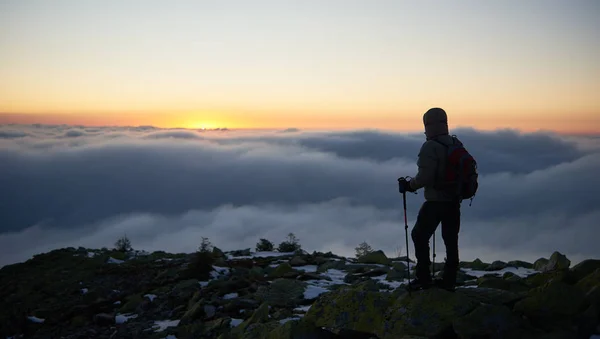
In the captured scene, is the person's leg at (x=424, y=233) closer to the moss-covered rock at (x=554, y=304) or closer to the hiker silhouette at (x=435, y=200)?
the hiker silhouette at (x=435, y=200)

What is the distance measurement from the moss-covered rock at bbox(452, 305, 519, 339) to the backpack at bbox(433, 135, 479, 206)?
175 cm

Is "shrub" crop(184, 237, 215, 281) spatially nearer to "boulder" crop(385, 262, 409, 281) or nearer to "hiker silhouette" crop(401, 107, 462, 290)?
"boulder" crop(385, 262, 409, 281)

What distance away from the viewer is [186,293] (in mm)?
12867

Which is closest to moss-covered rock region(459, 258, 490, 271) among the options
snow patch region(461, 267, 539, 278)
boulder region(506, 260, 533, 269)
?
snow patch region(461, 267, 539, 278)

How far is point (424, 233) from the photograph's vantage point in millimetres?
7418

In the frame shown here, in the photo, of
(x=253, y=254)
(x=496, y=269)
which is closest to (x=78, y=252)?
(x=253, y=254)

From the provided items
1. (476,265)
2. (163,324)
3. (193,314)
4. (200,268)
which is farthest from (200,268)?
(476,265)

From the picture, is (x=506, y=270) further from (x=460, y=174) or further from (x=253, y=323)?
(x=253, y=323)

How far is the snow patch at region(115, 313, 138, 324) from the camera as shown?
460 inches

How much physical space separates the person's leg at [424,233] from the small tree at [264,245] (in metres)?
17.7

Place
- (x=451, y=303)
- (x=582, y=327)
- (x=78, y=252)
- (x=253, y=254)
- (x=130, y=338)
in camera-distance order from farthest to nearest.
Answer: (x=78, y=252)
(x=253, y=254)
(x=130, y=338)
(x=451, y=303)
(x=582, y=327)

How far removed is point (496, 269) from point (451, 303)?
10654 millimetres

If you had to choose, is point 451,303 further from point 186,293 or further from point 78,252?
point 78,252

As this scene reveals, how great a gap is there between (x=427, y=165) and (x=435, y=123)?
76cm
